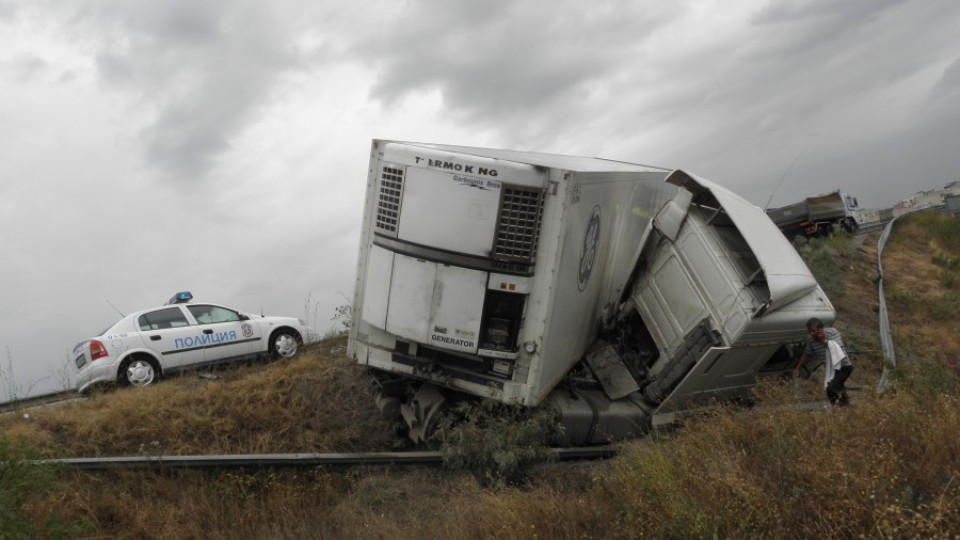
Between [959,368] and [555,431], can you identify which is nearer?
[555,431]

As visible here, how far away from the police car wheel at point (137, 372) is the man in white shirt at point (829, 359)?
886cm

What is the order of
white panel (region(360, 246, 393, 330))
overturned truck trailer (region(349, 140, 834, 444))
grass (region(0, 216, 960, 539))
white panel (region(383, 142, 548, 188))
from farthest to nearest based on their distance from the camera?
white panel (region(360, 246, 393, 330)) < overturned truck trailer (region(349, 140, 834, 444)) < white panel (region(383, 142, 548, 188)) < grass (region(0, 216, 960, 539))

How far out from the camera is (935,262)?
2145 centimetres

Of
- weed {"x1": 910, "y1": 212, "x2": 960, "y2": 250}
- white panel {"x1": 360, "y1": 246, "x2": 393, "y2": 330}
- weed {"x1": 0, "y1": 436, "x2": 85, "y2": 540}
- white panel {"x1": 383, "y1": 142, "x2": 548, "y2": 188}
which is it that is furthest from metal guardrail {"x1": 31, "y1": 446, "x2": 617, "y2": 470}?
weed {"x1": 910, "y1": 212, "x2": 960, "y2": 250}

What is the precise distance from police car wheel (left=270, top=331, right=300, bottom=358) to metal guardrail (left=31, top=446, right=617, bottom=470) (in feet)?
15.2

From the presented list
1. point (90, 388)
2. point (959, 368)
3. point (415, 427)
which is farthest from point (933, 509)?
point (90, 388)

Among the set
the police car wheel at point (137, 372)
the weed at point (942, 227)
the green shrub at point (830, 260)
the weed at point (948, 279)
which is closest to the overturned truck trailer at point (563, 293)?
the police car wheel at point (137, 372)

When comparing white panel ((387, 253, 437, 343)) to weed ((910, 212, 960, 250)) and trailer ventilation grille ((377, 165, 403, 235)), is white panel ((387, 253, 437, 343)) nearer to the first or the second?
trailer ventilation grille ((377, 165, 403, 235))

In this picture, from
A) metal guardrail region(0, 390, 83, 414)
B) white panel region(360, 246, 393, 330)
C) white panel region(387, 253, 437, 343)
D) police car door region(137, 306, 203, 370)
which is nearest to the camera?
white panel region(387, 253, 437, 343)

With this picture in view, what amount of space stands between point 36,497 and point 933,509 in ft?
21.4

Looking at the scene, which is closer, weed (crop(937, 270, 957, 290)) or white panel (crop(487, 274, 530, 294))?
white panel (crop(487, 274, 530, 294))

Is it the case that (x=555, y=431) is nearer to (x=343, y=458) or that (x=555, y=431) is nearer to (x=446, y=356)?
(x=446, y=356)

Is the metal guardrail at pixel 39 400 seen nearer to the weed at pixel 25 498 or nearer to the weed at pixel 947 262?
the weed at pixel 25 498

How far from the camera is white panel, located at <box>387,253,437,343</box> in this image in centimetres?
762
